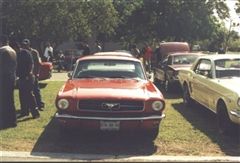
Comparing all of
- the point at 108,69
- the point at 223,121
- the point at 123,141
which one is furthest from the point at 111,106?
the point at 223,121

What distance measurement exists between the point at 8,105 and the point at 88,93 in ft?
7.13

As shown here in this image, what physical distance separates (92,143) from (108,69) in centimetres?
203

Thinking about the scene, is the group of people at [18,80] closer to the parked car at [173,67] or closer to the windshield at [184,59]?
the parked car at [173,67]

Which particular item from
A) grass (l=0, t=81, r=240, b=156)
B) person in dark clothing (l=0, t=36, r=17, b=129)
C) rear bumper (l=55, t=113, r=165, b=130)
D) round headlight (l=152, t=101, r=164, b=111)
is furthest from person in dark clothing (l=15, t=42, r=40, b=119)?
round headlight (l=152, t=101, r=164, b=111)

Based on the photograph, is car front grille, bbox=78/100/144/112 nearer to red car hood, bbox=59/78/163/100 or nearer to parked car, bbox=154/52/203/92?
red car hood, bbox=59/78/163/100

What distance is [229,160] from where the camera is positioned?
768 centimetres

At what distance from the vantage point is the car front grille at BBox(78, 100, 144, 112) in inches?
328

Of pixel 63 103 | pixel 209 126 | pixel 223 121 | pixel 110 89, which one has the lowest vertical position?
pixel 209 126

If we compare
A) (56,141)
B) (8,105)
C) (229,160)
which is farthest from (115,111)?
(8,105)

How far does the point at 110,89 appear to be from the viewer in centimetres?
880

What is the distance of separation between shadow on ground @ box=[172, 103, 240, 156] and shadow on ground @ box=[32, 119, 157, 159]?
4.08ft

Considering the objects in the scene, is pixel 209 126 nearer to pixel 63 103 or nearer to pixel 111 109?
pixel 111 109

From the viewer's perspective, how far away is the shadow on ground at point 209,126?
8586mm

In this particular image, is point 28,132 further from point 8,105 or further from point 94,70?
point 94,70
